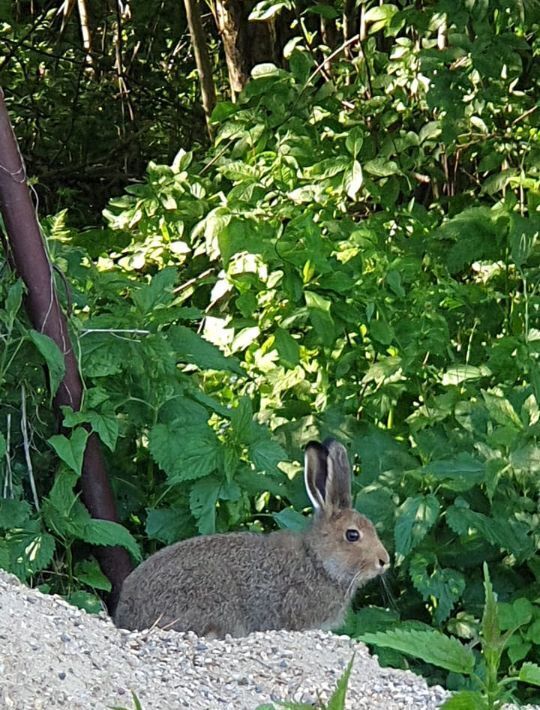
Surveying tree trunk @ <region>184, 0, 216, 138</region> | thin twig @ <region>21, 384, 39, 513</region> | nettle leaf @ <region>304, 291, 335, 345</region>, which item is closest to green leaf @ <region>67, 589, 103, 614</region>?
thin twig @ <region>21, 384, 39, 513</region>

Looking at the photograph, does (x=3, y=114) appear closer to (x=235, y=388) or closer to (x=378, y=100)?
(x=235, y=388)

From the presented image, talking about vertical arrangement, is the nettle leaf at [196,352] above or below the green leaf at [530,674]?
below

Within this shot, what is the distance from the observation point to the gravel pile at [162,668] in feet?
12.2

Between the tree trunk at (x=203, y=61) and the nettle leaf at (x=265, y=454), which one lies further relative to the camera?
the tree trunk at (x=203, y=61)

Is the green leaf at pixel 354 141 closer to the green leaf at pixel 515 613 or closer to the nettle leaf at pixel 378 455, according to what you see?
the nettle leaf at pixel 378 455

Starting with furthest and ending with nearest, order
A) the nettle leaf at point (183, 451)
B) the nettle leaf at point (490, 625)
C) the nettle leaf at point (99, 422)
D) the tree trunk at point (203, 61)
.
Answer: the tree trunk at point (203, 61), the nettle leaf at point (183, 451), the nettle leaf at point (99, 422), the nettle leaf at point (490, 625)

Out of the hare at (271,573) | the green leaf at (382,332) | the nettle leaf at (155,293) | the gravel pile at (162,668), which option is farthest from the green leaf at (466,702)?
the green leaf at (382,332)

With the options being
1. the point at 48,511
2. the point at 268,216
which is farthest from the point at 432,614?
the point at 268,216

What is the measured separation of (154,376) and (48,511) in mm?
691

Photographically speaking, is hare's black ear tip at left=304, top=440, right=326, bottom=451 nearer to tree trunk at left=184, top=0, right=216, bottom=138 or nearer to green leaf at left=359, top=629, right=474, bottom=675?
green leaf at left=359, top=629, right=474, bottom=675

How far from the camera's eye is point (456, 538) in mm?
5734

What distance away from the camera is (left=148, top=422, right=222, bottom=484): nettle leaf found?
5449mm

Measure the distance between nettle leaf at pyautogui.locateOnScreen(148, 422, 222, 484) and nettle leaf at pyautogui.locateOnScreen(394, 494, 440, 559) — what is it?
78 centimetres

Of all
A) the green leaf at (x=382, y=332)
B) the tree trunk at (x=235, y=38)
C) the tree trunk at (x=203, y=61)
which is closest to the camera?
the green leaf at (x=382, y=332)
